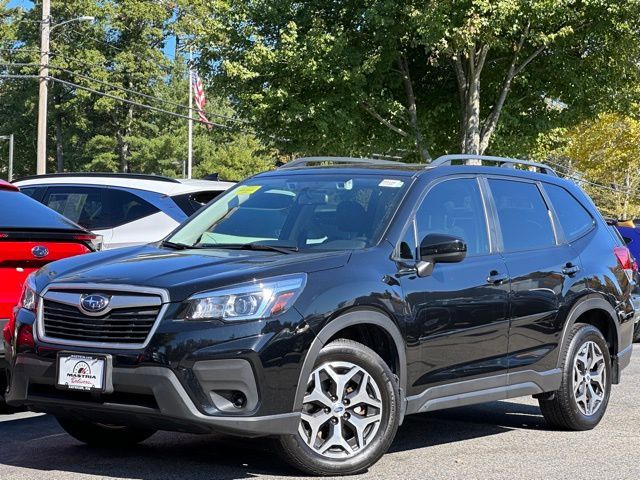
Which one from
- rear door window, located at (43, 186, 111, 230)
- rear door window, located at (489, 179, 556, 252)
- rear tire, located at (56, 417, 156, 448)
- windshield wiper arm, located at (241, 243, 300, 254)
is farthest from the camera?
rear door window, located at (43, 186, 111, 230)

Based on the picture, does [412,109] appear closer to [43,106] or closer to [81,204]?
[43,106]

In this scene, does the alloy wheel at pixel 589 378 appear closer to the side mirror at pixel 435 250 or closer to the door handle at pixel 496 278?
the door handle at pixel 496 278

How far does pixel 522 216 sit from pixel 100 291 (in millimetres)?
3115

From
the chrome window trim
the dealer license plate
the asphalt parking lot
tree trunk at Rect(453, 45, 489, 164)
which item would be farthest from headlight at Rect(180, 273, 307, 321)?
tree trunk at Rect(453, 45, 489, 164)

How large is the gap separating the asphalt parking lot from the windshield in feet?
4.09

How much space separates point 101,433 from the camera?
6.77 meters

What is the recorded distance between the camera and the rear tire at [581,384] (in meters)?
7.58

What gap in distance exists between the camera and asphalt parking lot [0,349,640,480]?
6.07m

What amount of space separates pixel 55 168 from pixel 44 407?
84735 mm

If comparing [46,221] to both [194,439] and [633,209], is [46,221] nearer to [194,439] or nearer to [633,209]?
[194,439]

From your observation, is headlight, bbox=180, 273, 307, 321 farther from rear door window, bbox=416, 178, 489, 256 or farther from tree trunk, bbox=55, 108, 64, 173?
tree trunk, bbox=55, 108, 64, 173

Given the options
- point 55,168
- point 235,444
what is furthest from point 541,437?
point 55,168

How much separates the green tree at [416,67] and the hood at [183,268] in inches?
778

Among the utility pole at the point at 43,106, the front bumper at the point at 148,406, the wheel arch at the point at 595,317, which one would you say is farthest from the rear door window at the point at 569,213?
the utility pole at the point at 43,106
